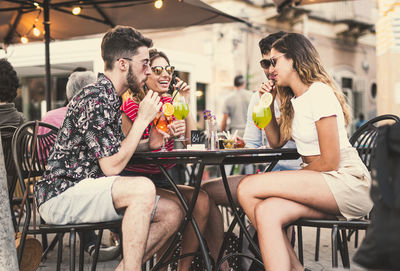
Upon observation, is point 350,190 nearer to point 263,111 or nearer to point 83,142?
point 263,111

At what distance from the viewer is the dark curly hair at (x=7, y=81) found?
→ 3.73 meters

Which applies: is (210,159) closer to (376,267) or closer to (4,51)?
(376,267)

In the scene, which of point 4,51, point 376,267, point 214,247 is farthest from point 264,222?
point 4,51

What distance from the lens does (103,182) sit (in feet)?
7.03

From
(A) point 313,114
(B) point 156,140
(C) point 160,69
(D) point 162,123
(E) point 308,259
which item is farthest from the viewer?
(E) point 308,259

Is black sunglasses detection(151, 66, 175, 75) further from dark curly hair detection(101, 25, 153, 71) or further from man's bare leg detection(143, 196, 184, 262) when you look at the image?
man's bare leg detection(143, 196, 184, 262)

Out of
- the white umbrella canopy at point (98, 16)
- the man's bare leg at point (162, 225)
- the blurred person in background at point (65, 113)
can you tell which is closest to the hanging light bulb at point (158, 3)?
the white umbrella canopy at point (98, 16)

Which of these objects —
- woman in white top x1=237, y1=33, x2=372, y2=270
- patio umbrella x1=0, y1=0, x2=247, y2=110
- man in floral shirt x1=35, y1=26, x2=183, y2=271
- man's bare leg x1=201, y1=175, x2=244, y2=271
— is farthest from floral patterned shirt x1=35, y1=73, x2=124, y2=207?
patio umbrella x1=0, y1=0, x2=247, y2=110

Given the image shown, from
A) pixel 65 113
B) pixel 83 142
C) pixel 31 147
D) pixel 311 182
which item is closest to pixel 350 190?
pixel 311 182

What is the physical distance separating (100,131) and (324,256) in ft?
7.65

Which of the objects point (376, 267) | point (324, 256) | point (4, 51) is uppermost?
point (4, 51)

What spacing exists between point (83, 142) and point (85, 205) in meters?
0.30

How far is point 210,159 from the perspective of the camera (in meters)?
2.09

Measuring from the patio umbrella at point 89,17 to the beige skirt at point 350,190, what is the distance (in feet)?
10.3
